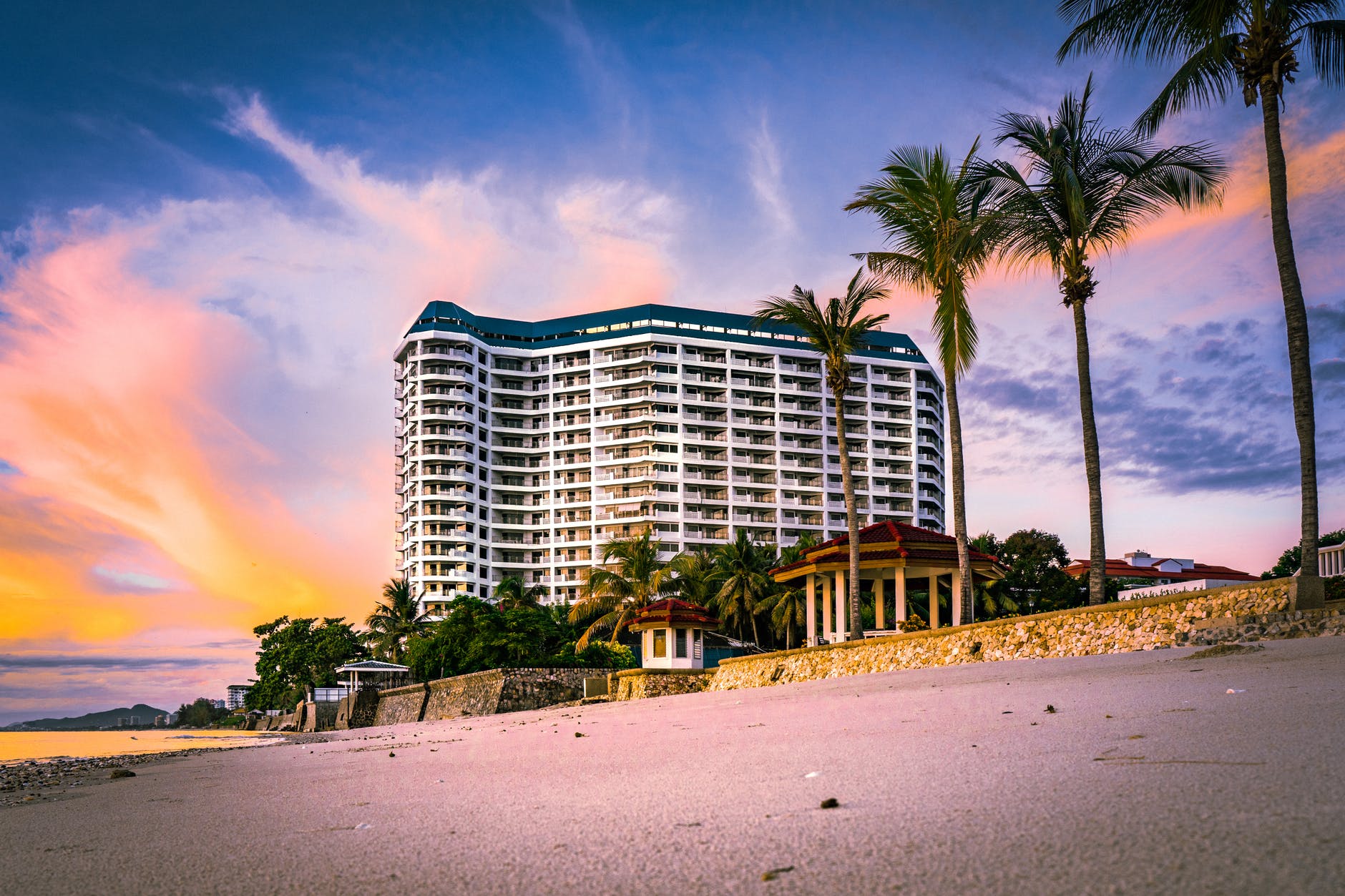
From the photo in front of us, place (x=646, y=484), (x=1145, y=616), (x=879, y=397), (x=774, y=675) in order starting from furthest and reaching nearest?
(x=879, y=397) < (x=646, y=484) < (x=774, y=675) < (x=1145, y=616)

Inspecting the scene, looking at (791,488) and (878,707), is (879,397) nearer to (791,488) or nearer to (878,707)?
(791,488)

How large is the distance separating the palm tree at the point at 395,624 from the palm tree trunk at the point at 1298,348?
232 ft

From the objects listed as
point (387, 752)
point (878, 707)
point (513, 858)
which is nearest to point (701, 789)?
point (513, 858)

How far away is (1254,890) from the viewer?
2254 millimetres

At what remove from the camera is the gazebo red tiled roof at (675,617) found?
35.7 meters

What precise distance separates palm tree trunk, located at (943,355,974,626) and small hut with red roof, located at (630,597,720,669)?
16580 millimetres

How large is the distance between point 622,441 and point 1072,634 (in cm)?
8859

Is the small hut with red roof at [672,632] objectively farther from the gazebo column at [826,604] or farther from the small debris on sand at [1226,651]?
the small debris on sand at [1226,651]

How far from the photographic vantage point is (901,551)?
2342 cm

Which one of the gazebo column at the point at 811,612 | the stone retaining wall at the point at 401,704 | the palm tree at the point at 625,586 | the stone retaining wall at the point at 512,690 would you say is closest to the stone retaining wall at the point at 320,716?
the stone retaining wall at the point at 401,704

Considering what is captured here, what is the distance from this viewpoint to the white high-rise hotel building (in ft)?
323

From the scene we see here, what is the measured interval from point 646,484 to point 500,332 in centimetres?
2575

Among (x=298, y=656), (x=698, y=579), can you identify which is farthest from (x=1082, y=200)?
(x=298, y=656)

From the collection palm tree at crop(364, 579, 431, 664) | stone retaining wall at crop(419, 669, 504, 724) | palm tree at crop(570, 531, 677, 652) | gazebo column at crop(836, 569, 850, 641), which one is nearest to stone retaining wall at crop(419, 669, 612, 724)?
stone retaining wall at crop(419, 669, 504, 724)
